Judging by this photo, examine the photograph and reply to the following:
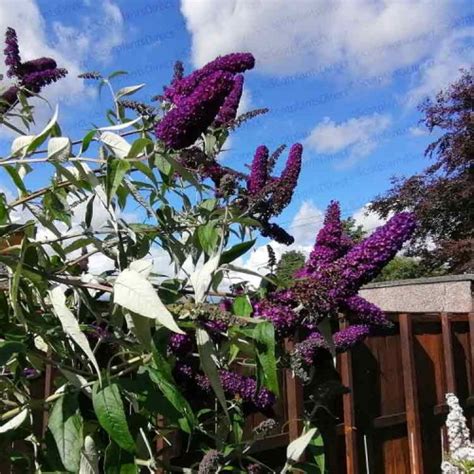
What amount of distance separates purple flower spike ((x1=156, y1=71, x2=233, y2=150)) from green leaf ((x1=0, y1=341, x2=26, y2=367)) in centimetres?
32

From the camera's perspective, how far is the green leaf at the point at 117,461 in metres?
0.78

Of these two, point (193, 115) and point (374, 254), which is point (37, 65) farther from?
point (374, 254)

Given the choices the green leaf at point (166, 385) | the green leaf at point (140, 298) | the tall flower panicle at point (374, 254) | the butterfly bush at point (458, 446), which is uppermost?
the tall flower panicle at point (374, 254)

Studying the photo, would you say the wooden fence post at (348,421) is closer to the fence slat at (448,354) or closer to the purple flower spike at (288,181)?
the fence slat at (448,354)

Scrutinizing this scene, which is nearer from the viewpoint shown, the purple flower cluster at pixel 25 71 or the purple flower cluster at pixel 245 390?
the purple flower cluster at pixel 245 390

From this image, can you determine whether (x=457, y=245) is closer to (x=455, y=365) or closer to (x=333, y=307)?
Result: (x=455, y=365)

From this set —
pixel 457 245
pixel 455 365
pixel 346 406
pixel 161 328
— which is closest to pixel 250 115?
pixel 161 328

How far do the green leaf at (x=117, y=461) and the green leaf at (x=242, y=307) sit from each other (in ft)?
0.79

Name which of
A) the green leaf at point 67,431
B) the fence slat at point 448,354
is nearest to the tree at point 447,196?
the fence slat at point 448,354

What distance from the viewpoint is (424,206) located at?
8.90m

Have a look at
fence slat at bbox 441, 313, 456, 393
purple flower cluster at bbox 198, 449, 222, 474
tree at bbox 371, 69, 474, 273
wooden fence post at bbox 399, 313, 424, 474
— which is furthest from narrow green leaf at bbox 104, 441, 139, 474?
tree at bbox 371, 69, 474, 273

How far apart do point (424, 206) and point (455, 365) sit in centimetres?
500

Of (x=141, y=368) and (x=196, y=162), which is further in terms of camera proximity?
(x=196, y=162)

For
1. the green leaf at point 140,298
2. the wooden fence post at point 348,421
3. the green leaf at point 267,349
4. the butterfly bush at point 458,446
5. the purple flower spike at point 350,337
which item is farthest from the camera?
the wooden fence post at point 348,421
